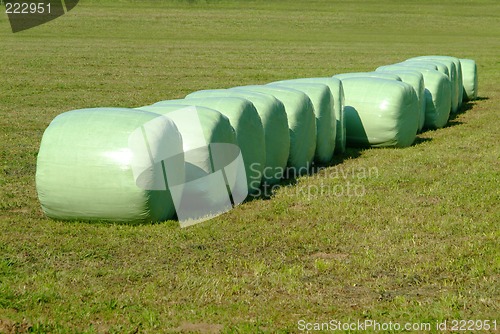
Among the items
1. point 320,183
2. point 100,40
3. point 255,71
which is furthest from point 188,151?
point 100,40

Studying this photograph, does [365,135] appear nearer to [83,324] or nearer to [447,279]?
[447,279]

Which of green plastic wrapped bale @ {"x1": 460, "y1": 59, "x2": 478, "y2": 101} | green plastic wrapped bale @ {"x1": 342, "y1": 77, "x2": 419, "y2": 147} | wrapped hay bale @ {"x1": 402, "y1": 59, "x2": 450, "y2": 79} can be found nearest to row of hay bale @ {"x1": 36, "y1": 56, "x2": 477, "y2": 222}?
green plastic wrapped bale @ {"x1": 342, "y1": 77, "x2": 419, "y2": 147}

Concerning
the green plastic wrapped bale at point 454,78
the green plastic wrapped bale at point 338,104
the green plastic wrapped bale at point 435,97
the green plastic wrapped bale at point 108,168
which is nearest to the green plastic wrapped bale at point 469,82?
the green plastic wrapped bale at point 454,78

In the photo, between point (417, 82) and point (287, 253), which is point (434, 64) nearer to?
point (417, 82)

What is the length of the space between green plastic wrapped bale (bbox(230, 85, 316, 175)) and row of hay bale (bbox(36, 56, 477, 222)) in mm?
12

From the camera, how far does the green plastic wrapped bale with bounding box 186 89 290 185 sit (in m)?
9.08

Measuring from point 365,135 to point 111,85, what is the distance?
10298 millimetres

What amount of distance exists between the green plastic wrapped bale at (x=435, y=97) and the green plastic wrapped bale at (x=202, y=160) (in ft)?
23.7

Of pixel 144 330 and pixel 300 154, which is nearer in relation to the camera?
pixel 144 330

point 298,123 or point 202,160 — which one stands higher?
point 202,160

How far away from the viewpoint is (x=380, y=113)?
11828mm

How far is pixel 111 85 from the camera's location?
2064 centimetres

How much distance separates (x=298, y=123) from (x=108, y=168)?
3409 millimetres

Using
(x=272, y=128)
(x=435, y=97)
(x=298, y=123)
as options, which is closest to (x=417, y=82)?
(x=435, y=97)
